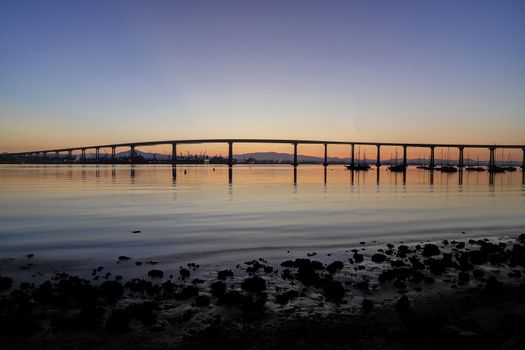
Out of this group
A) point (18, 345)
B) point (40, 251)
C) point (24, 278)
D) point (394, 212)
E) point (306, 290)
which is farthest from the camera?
point (394, 212)

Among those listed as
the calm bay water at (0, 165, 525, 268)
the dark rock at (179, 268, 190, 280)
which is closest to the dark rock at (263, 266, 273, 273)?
the calm bay water at (0, 165, 525, 268)

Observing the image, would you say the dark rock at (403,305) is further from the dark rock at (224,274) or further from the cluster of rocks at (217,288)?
the dark rock at (224,274)

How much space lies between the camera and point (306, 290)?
10.3 m

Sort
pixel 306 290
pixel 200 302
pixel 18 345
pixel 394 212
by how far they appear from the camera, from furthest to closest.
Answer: pixel 394 212, pixel 306 290, pixel 200 302, pixel 18 345

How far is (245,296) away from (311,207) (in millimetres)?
21193

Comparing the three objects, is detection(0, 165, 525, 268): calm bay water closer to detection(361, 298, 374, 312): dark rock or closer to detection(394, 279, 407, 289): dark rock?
detection(394, 279, 407, 289): dark rock

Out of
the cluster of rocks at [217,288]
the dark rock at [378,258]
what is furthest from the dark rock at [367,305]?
the dark rock at [378,258]

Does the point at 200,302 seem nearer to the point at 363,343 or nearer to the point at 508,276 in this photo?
the point at 363,343

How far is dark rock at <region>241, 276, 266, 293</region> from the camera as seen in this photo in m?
10.2

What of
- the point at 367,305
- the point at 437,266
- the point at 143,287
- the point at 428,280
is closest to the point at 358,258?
the point at 437,266

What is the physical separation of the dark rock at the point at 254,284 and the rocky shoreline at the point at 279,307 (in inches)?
1.1

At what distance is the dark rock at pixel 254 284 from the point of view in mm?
10195

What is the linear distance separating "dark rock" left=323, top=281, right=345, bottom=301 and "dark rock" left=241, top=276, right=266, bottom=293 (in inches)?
60.8

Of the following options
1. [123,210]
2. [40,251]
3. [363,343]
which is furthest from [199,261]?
[123,210]
